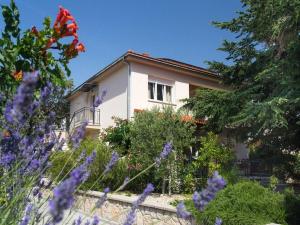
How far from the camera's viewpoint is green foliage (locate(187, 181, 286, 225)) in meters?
6.38

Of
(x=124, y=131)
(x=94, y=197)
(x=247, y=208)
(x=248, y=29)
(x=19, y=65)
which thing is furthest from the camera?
(x=124, y=131)

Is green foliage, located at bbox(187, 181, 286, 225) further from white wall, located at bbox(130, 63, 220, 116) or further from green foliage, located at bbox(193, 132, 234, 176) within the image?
white wall, located at bbox(130, 63, 220, 116)

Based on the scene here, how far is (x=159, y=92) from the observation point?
70.7 ft

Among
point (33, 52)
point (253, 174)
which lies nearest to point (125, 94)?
point (253, 174)

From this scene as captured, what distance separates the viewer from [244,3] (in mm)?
14914

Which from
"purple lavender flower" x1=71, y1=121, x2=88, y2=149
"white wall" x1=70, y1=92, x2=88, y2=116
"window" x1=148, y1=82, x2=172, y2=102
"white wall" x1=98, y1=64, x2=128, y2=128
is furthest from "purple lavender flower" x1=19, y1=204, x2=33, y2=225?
"white wall" x1=70, y1=92, x2=88, y2=116

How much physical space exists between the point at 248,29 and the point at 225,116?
357cm

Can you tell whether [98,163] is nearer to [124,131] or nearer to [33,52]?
[124,131]

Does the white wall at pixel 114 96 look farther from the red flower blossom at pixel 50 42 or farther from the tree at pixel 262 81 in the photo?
the red flower blossom at pixel 50 42

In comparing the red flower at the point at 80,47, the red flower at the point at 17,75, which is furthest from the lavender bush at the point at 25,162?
the red flower at the point at 80,47

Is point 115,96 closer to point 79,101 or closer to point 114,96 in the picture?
point 114,96

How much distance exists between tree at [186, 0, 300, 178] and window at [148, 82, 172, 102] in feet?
15.7

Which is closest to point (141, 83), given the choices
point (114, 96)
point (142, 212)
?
point (114, 96)

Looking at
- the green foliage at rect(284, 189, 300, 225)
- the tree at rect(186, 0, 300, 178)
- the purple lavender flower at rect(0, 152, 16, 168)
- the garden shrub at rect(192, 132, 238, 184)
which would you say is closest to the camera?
the purple lavender flower at rect(0, 152, 16, 168)
